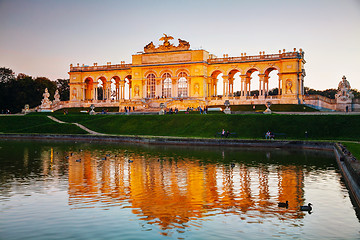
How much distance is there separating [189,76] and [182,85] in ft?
9.48

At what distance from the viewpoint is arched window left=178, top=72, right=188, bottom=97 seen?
84094mm

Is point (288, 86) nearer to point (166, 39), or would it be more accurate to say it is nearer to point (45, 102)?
point (166, 39)

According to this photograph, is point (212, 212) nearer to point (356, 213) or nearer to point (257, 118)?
point (356, 213)

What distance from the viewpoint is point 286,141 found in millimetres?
37469

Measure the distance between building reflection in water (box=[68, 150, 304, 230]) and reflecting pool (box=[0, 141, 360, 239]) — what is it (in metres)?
0.04

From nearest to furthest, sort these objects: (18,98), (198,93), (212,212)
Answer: (212,212), (198,93), (18,98)

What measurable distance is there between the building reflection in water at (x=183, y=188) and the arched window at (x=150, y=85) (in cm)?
5977

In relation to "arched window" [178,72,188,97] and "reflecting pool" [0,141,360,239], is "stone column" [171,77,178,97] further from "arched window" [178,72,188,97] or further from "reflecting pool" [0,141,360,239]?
"reflecting pool" [0,141,360,239]

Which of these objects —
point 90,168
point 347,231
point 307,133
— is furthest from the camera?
point 307,133

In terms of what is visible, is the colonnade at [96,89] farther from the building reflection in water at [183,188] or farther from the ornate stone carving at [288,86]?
the building reflection in water at [183,188]

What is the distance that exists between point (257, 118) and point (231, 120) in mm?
3262

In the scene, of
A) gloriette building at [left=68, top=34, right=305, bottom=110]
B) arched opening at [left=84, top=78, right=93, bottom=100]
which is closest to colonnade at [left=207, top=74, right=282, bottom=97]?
gloriette building at [left=68, top=34, right=305, bottom=110]

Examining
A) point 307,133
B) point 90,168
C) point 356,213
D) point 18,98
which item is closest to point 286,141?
point 307,133

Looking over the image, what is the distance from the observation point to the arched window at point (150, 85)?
8694 centimetres
